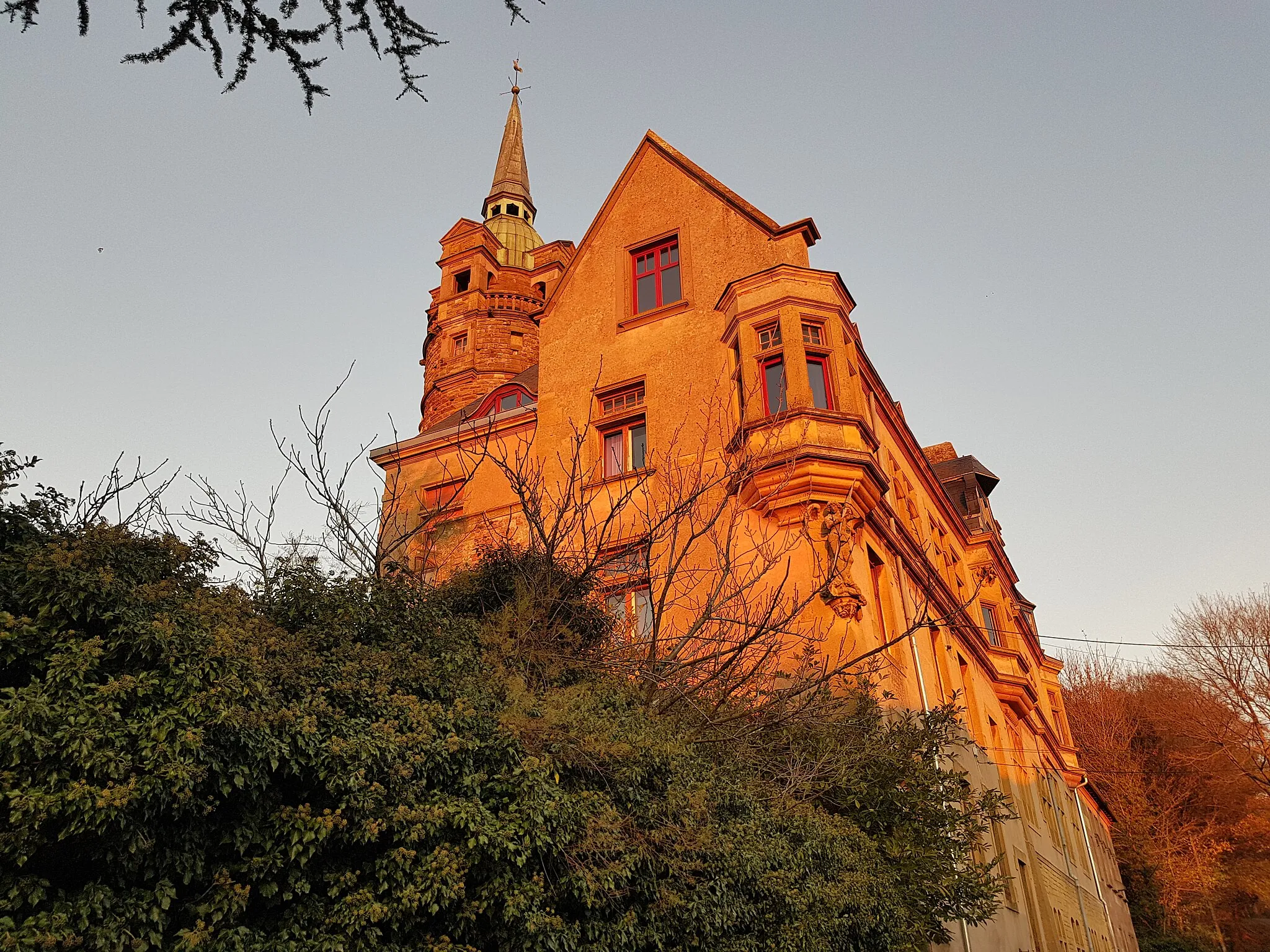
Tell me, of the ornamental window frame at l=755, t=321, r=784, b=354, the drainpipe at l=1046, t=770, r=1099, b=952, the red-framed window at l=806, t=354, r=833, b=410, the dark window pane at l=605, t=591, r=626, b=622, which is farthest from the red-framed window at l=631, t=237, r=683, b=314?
the drainpipe at l=1046, t=770, r=1099, b=952

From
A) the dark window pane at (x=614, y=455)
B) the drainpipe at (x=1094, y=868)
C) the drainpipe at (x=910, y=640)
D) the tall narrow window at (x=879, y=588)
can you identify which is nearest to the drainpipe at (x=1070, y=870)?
the drainpipe at (x=1094, y=868)

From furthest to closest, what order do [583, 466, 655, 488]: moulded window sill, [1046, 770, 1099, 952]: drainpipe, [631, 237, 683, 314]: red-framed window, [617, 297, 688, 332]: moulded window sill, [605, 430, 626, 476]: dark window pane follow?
[1046, 770, 1099, 952]: drainpipe, [631, 237, 683, 314]: red-framed window, [617, 297, 688, 332]: moulded window sill, [605, 430, 626, 476]: dark window pane, [583, 466, 655, 488]: moulded window sill

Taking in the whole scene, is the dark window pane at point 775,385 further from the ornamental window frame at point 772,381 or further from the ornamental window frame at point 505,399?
the ornamental window frame at point 505,399

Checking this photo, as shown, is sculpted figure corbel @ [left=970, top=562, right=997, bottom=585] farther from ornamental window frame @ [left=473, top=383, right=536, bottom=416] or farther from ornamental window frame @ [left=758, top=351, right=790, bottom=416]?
ornamental window frame @ [left=473, top=383, right=536, bottom=416]

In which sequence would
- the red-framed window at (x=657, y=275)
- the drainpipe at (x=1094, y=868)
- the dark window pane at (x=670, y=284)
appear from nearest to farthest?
1. the dark window pane at (x=670, y=284)
2. the red-framed window at (x=657, y=275)
3. the drainpipe at (x=1094, y=868)

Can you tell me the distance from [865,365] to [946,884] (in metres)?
11.6

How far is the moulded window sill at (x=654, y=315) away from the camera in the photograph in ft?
66.3

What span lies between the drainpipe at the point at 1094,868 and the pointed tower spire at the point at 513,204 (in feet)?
108

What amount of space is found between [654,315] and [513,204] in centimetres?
2866

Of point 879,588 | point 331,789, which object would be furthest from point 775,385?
point 331,789

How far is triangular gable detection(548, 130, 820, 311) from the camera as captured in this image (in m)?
19.8

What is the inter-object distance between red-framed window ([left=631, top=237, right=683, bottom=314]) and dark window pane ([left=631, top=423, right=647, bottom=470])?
282cm

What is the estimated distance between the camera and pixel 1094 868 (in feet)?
124

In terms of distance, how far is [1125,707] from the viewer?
52594 mm
